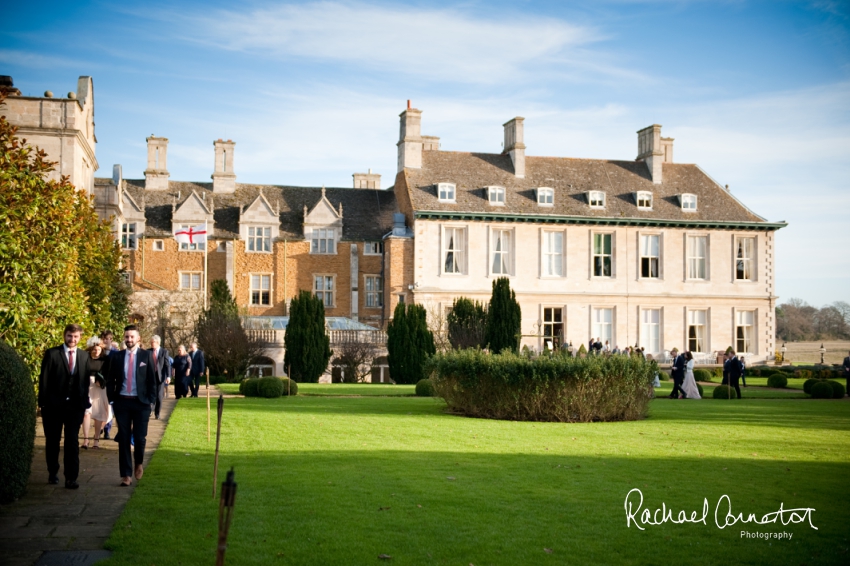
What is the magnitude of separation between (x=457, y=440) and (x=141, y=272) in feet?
112

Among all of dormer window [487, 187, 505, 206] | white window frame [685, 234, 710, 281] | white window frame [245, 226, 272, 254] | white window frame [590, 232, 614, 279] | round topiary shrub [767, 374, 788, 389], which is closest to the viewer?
round topiary shrub [767, 374, 788, 389]

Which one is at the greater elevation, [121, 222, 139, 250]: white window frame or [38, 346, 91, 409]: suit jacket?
[121, 222, 139, 250]: white window frame

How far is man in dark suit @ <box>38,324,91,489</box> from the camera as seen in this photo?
416 inches

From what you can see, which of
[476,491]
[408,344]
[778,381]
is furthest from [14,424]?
[778,381]

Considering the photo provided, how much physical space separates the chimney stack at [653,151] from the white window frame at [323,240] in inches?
737

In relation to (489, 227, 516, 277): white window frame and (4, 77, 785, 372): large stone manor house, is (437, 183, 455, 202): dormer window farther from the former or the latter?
(489, 227, 516, 277): white window frame

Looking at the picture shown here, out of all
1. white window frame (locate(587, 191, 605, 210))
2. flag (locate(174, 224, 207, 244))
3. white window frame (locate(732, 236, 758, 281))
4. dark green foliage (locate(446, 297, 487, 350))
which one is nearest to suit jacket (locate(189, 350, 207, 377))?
dark green foliage (locate(446, 297, 487, 350))

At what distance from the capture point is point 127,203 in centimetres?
4497

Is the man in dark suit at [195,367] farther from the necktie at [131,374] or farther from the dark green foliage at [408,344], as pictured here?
the dark green foliage at [408,344]

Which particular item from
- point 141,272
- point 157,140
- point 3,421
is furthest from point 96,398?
point 157,140

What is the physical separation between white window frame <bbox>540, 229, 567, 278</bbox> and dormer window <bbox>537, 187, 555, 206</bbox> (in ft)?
5.04

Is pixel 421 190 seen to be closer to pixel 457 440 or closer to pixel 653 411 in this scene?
pixel 653 411

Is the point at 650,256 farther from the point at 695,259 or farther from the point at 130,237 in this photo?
the point at 130,237

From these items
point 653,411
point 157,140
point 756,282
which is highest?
point 157,140
